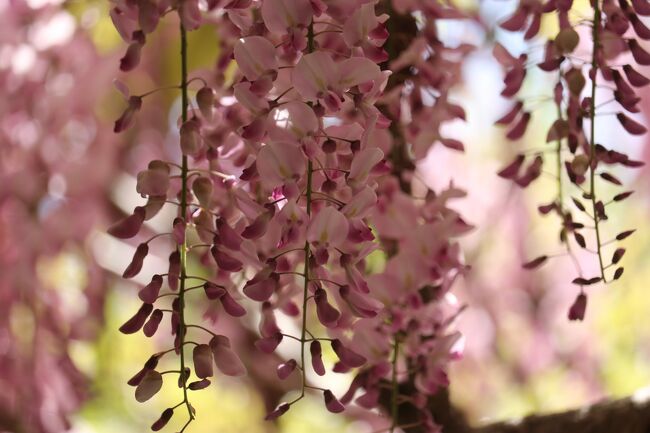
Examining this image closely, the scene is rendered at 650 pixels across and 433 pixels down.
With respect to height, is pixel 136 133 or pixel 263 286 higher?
pixel 263 286

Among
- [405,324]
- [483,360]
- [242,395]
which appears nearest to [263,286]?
[405,324]

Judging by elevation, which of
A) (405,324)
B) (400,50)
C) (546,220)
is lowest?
(546,220)

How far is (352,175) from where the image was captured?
432 mm

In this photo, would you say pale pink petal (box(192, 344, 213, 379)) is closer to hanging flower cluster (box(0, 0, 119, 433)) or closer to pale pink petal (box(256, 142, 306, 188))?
pale pink petal (box(256, 142, 306, 188))

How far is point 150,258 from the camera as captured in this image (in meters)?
1.37

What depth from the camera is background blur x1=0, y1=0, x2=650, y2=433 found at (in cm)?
125

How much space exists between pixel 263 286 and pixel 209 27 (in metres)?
0.89

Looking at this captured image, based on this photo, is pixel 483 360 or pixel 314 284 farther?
pixel 483 360

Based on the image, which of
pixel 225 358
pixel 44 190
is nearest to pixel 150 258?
pixel 44 190

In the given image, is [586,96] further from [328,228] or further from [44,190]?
[44,190]

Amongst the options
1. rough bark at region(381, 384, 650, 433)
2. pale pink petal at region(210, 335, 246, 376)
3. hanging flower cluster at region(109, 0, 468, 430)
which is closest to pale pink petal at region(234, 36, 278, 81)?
hanging flower cluster at region(109, 0, 468, 430)

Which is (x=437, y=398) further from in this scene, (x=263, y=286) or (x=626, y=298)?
(x=626, y=298)

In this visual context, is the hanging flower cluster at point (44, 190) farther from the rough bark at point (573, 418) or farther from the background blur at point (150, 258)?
the rough bark at point (573, 418)

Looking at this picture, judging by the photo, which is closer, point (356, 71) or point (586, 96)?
point (356, 71)
